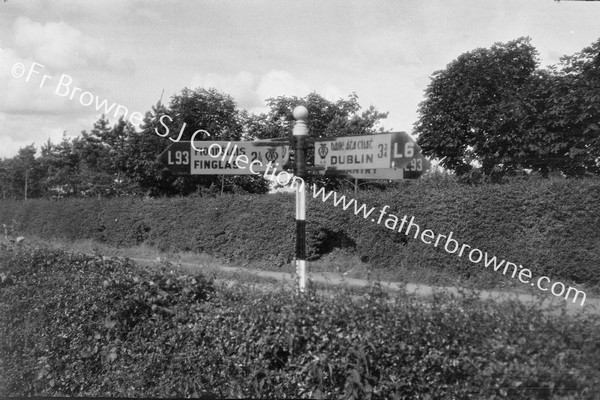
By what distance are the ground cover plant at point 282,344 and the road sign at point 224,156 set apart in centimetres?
89

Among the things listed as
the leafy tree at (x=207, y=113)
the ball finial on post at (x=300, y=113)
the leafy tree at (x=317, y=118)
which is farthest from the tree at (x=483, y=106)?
the ball finial on post at (x=300, y=113)

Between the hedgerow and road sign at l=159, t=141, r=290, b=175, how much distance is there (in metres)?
6.20

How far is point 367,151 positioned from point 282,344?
4.46ft

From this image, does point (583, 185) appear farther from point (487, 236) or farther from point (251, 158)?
point (251, 158)

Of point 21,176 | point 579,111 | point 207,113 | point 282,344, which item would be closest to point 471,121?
point 579,111

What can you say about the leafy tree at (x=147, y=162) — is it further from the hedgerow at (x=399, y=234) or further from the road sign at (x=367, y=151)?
the road sign at (x=367, y=151)

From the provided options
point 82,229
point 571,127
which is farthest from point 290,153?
point 82,229

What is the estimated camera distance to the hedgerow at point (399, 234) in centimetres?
1036

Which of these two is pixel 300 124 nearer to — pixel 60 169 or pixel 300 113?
pixel 300 113

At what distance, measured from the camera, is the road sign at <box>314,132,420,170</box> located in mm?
3496

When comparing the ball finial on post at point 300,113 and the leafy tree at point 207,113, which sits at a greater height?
the leafy tree at point 207,113

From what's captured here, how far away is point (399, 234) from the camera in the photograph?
12.8 meters

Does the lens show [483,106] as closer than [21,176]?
Yes

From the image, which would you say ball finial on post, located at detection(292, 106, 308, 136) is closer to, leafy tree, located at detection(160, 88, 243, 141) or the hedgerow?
the hedgerow
